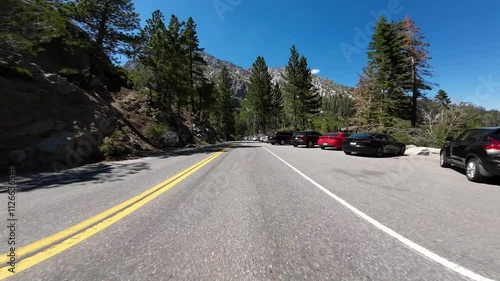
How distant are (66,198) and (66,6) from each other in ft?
60.7

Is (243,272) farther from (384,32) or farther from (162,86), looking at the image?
(384,32)

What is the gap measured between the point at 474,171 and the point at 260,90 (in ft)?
207

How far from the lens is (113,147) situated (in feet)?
49.6

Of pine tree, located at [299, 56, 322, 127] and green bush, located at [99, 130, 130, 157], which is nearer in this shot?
green bush, located at [99, 130, 130, 157]

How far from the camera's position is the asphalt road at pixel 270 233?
2.67 meters

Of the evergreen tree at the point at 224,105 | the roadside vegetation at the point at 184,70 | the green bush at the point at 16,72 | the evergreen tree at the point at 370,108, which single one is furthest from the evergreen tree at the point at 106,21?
the evergreen tree at the point at 224,105

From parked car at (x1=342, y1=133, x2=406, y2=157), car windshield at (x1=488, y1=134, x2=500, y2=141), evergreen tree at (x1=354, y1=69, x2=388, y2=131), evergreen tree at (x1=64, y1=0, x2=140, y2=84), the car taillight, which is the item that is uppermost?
evergreen tree at (x1=64, y1=0, x2=140, y2=84)

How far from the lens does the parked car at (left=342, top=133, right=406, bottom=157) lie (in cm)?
1702

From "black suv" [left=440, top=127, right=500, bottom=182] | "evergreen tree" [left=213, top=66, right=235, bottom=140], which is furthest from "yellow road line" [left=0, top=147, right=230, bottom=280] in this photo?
"evergreen tree" [left=213, top=66, right=235, bottom=140]

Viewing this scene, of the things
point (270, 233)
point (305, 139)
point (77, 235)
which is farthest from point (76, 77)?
point (270, 233)

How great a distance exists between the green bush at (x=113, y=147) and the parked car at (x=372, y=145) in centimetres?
1419

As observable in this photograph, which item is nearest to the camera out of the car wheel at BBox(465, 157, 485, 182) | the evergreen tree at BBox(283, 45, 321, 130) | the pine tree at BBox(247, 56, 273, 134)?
the car wheel at BBox(465, 157, 485, 182)

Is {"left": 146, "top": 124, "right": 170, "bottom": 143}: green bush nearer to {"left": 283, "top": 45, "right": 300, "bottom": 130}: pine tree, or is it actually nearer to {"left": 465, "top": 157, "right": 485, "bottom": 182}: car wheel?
{"left": 465, "top": 157, "right": 485, "bottom": 182}: car wheel

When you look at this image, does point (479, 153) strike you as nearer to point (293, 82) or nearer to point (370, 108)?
point (370, 108)
